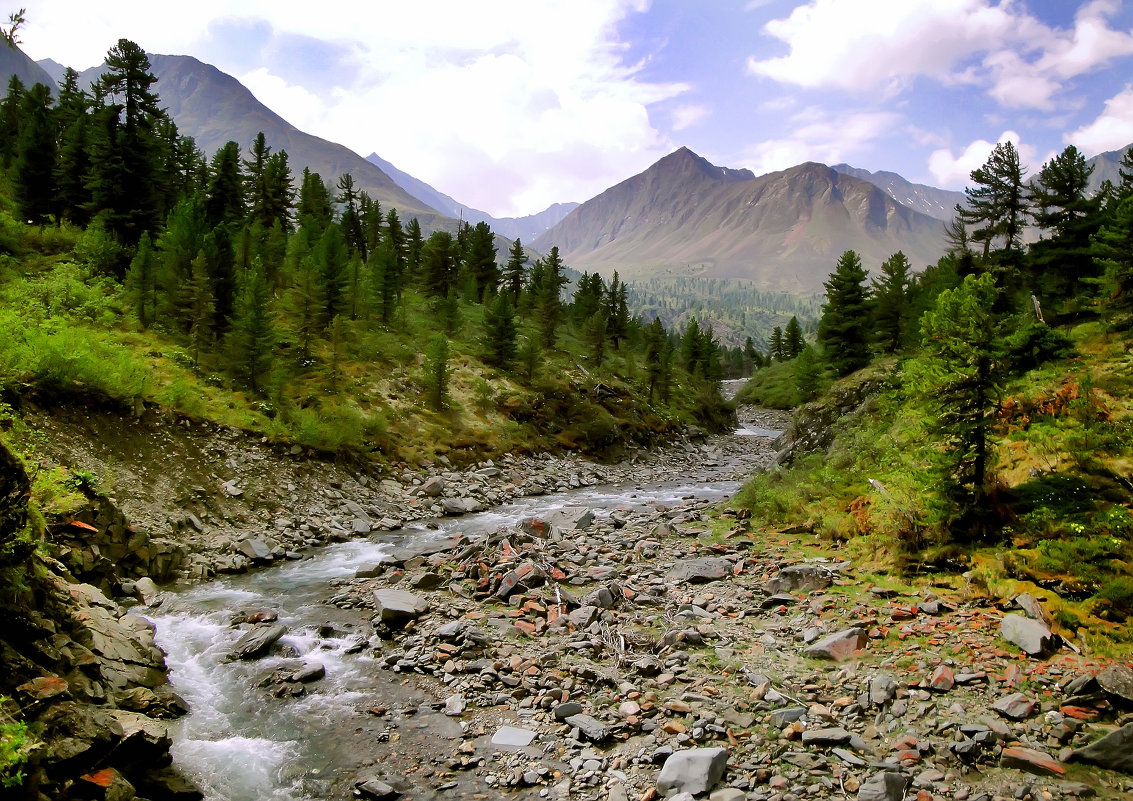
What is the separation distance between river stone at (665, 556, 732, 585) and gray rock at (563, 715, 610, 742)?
23.0 ft

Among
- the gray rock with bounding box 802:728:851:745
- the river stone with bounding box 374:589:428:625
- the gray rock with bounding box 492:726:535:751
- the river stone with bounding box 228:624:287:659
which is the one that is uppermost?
the gray rock with bounding box 802:728:851:745

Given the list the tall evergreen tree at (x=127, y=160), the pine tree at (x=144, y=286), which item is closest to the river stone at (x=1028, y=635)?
the pine tree at (x=144, y=286)

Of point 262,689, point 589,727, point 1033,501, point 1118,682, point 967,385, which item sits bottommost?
point 262,689

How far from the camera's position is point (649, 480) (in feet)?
131

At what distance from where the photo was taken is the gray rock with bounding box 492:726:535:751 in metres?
9.34

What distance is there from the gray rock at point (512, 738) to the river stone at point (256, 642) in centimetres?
674

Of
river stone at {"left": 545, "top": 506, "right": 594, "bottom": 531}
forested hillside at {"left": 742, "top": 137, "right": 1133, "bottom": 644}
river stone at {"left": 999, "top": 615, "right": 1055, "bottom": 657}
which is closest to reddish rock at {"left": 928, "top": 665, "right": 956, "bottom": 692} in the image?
river stone at {"left": 999, "top": 615, "right": 1055, "bottom": 657}

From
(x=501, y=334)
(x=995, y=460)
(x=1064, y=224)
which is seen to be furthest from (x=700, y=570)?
(x=1064, y=224)

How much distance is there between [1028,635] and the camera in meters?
9.60

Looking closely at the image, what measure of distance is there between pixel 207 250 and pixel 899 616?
37582mm

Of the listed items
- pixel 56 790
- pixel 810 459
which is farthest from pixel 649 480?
pixel 56 790

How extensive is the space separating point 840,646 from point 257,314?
29.9m

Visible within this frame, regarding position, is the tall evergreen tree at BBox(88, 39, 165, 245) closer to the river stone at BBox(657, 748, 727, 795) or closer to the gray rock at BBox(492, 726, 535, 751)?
the gray rock at BBox(492, 726, 535, 751)

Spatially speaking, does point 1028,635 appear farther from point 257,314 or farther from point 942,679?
point 257,314
